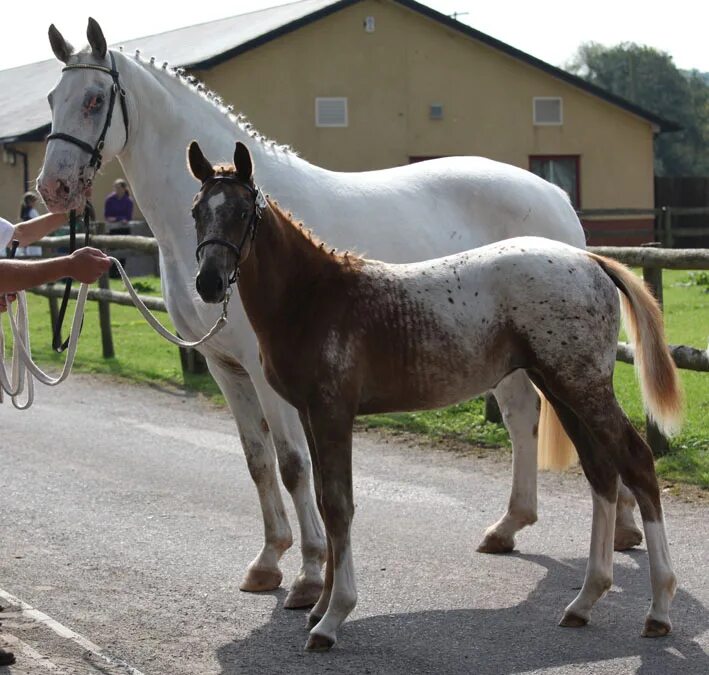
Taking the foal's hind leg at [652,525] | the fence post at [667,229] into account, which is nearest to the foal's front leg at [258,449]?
the foal's hind leg at [652,525]

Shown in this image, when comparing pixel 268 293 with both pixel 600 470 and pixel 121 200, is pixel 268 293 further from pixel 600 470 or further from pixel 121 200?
pixel 121 200

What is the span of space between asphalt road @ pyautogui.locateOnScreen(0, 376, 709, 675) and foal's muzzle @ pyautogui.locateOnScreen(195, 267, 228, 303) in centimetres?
139

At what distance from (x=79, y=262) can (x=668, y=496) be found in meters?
3.89

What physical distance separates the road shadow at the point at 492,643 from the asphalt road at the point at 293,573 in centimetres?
1

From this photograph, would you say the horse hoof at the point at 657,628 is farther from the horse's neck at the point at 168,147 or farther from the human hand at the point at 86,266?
the horse's neck at the point at 168,147

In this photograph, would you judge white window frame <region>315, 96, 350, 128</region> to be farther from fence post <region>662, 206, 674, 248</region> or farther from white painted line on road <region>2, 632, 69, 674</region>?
white painted line on road <region>2, 632, 69, 674</region>

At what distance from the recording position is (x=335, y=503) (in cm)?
458

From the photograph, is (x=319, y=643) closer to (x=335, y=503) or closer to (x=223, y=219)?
(x=335, y=503)

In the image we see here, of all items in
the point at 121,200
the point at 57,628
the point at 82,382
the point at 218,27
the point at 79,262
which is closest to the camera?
the point at 79,262

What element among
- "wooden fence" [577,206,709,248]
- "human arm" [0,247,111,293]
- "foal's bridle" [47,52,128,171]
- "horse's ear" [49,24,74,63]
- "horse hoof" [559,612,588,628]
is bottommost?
"horse hoof" [559,612,588,628]

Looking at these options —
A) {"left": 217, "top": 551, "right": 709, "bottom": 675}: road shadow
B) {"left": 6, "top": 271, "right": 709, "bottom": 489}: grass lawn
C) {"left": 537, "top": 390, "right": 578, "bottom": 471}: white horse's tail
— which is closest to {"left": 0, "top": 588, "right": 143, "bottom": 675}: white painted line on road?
{"left": 217, "top": 551, "right": 709, "bottom": 675}: road shadow

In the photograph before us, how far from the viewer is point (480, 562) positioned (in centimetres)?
580

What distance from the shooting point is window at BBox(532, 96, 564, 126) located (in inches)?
1113

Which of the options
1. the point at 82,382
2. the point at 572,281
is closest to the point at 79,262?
the point at 572,281
